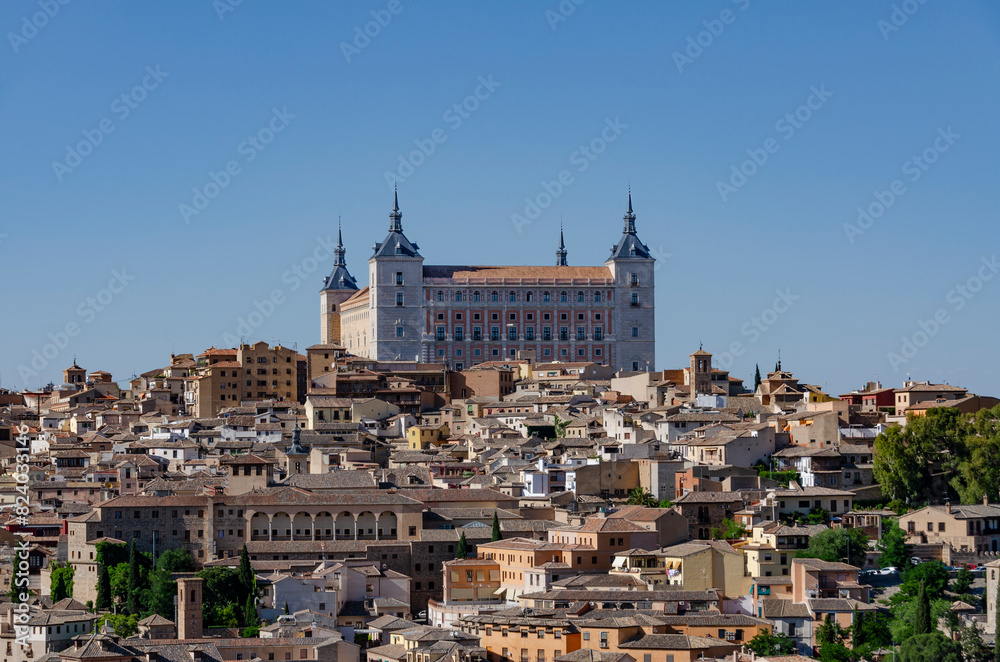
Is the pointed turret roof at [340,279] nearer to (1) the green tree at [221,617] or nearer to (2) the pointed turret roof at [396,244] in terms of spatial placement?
(2) the pointed turret roof at [396,244]

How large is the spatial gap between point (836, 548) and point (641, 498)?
10030mm

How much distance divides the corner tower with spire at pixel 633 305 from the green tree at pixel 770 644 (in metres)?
58.1

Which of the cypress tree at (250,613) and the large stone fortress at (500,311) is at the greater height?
the large stone fortress at (500,311)

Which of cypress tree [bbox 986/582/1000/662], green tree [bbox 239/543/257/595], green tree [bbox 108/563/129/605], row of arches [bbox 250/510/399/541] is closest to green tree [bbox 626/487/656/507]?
row of arches [bbox 250/510/399/541]

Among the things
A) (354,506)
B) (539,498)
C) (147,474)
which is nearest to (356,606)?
(354,506)

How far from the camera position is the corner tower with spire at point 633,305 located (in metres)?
107

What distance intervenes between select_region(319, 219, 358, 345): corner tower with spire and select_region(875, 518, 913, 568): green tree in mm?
66347

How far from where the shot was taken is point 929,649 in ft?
148

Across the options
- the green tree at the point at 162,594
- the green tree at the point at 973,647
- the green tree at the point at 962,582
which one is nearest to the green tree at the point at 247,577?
the green tree at the point at 162,594

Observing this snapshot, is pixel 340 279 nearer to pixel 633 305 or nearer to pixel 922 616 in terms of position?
pixel 633 305

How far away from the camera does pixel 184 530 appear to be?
56.8 meters

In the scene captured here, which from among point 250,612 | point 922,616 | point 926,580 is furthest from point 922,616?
point 250,612

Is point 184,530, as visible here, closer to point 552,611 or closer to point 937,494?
point 552,611

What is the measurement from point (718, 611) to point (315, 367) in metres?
44.3
